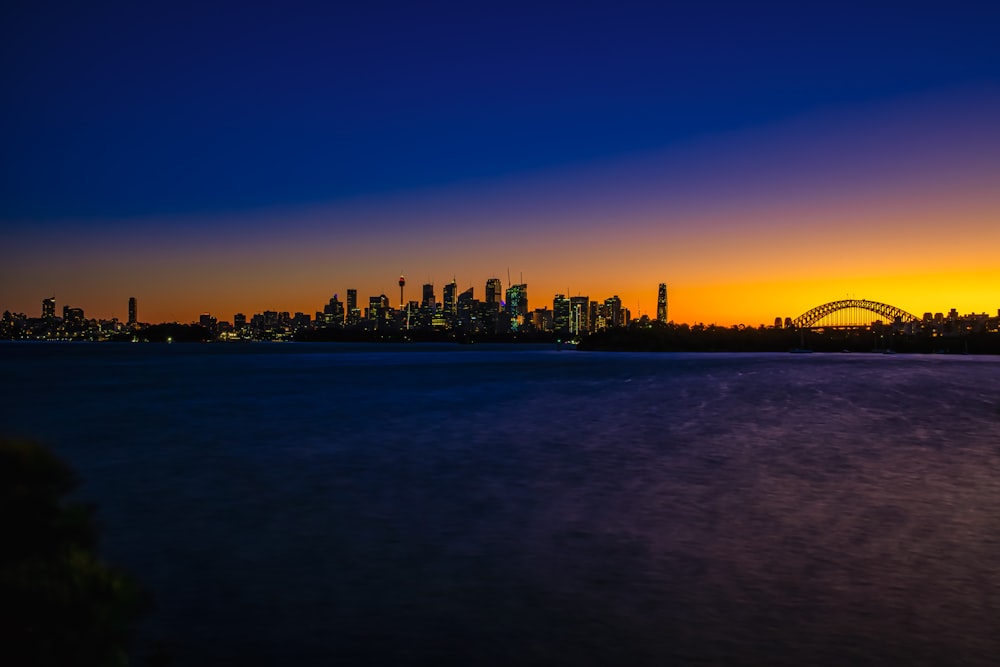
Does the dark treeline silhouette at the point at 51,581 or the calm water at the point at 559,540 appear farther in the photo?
the calm water at the point at 559,540

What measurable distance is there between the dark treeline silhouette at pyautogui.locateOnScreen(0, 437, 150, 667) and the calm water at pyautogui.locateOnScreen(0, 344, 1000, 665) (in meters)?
0.99

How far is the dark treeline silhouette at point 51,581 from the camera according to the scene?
3.61 metres

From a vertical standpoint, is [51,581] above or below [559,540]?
above

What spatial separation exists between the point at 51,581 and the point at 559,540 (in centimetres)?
916

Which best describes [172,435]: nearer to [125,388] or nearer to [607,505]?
[607,505]

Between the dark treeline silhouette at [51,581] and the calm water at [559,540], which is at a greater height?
the dark treeline silhouette at [51,581]

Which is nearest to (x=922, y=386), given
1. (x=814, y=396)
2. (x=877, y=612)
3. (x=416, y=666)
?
(x=814, y=396)

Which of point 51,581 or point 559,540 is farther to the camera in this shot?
point 559,540

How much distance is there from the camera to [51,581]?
3.67m

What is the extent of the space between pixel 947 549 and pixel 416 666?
864cm

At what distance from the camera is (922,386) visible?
196ft

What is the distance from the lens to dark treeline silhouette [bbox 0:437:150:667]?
3.61 m

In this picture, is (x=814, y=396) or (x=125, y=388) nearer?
(x=814, y=396)

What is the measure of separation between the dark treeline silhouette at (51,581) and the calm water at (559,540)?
99 cm
